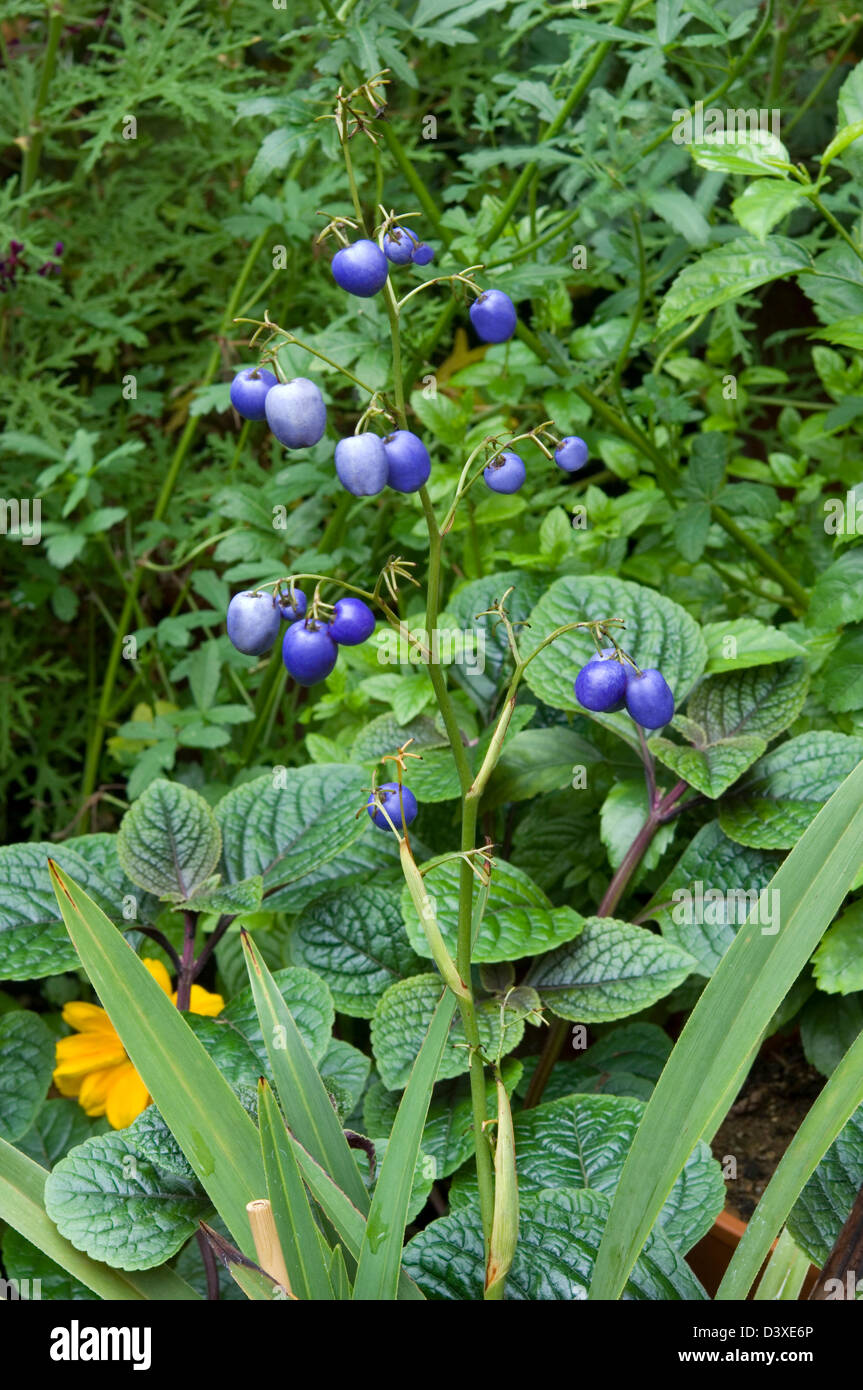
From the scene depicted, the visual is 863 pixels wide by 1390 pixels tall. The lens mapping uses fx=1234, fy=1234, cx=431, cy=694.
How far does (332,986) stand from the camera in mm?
954

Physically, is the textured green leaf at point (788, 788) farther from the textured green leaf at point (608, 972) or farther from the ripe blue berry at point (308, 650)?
the ripe blue berry at point (308, 650)

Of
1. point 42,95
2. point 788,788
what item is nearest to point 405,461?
point 788,788

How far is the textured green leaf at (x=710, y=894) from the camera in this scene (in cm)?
94

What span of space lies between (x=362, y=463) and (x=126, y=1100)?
640mm

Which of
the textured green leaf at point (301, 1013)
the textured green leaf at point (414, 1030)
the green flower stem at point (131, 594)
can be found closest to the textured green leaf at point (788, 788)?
the textured green leaf at point (414, 1030)

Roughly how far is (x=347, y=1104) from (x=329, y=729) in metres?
0.60

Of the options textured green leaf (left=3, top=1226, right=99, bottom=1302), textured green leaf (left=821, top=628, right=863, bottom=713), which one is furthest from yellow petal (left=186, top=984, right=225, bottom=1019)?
textured green leaf (left=821, top=628, right=863, bottom=713)

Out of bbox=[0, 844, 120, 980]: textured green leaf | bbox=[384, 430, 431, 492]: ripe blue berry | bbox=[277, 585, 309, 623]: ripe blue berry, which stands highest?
bbox=[384, 430, 431, 492]: ripe blue berry

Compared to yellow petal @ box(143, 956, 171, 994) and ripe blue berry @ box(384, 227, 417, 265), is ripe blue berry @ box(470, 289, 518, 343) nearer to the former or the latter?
ripe blue berry @ box(384, 227, 417, 265)

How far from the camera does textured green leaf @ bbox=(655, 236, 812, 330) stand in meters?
0.90

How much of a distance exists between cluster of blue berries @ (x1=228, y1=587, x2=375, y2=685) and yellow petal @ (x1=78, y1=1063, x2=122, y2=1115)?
56cm

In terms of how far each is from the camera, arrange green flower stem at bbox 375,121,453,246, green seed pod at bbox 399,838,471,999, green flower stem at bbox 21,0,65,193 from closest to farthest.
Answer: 1. green seed pod at bbox 399,838,471,999
2. green flower stem at bbox 375,121,453,246
3. green flower stem at bbox 21,0,65,193
